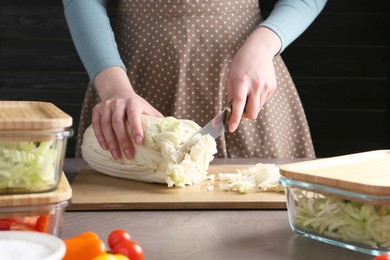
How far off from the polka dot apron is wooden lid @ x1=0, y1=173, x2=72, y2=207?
119 centimetres

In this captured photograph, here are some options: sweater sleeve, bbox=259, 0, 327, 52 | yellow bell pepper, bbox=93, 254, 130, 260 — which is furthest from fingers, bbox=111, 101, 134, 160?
yellow bell pepper, bbox=93, 254, 130, 260

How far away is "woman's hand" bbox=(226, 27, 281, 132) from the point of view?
6.44ft

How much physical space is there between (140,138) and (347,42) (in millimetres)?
2187

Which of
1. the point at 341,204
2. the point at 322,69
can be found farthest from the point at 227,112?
the point at 322,69

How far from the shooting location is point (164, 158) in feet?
6.17

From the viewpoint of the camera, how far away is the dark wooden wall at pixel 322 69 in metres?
3.76

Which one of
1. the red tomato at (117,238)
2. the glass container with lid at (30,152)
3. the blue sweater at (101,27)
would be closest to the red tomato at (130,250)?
the red tomato at (117,238)

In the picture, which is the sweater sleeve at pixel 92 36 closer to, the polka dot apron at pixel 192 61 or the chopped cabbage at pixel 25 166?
the polka dot apron at pixel 192 61

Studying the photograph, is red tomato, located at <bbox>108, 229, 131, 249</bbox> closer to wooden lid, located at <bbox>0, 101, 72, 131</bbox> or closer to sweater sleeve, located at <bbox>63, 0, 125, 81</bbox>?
wooden lid, located at <bbox>0, 101, 72, 131</bbox>

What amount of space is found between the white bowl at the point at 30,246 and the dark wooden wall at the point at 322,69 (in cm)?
280

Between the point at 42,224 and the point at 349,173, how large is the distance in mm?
576

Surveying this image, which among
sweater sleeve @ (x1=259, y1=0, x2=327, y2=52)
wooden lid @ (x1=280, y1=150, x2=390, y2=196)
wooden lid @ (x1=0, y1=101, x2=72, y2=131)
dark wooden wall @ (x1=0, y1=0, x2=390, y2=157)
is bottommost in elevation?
dark wooden wall @ (x1=0, y1=0, x2=390, y2=157)

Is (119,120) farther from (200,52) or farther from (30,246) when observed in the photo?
(30,246)

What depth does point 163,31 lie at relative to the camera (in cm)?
242
